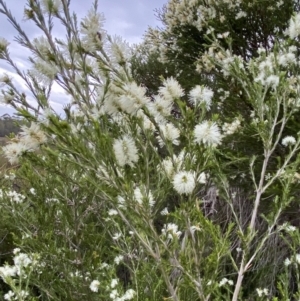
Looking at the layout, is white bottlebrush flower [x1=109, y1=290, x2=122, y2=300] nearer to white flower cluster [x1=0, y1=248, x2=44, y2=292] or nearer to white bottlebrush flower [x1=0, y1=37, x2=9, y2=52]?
white flower cluster [x1=0, y1=248, x2=44, y2=292]

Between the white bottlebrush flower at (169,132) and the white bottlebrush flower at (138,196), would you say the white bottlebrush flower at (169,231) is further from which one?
the white bottlebrush flower at (169,132)

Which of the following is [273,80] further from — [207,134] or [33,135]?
[33,135]

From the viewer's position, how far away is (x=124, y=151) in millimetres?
1255

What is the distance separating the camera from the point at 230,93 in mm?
3766

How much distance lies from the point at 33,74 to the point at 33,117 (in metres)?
0.26

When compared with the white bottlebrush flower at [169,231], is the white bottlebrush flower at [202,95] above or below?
above

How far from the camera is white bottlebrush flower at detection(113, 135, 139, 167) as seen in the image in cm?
125

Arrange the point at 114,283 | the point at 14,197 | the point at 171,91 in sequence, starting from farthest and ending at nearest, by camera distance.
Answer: the point at 14,197
the point at 114,283
the point at 171,91

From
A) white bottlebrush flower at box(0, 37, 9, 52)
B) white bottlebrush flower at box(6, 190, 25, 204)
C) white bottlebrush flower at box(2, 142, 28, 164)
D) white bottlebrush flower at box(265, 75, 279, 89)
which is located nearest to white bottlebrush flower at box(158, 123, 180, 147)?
white bottlebrush flower at box(2, 142, 28, 164)

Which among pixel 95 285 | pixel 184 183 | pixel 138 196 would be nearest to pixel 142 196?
pixel 138 196

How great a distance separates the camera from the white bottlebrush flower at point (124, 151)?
1254mm

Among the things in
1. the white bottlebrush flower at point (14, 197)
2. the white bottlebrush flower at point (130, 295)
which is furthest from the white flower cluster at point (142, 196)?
the white bottlebrush flower at point (14, 197)

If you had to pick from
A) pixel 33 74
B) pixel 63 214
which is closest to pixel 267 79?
pixel 33 74

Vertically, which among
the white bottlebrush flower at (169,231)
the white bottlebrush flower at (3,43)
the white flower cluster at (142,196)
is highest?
the white bottlebrush flower at (3,43)
